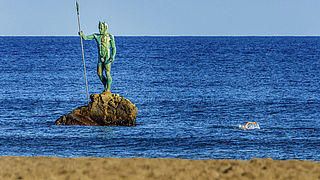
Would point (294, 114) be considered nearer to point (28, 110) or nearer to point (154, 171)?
point (28, 110)

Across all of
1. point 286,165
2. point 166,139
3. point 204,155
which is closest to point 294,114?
point 166,139

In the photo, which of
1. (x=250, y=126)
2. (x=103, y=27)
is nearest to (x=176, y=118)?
(x=250, y=126)

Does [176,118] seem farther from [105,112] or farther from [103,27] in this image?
[103,27]

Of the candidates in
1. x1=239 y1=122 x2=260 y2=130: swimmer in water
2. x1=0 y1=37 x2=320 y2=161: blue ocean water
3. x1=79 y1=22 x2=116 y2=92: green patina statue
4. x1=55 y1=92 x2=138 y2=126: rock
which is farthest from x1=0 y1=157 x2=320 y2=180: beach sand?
x1=239 y1=122 x2=260 y2=130: swimmer in water

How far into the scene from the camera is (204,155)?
96.1 ft

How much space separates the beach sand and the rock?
1667cm

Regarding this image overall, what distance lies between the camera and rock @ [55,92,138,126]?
115ft

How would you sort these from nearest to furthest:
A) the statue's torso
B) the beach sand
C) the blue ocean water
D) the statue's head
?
the beach sand
the blue ocean water
the statue's head
the statue's torso

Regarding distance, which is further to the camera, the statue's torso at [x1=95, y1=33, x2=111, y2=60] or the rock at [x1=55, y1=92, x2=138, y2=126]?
the statue's torso at [x1=95, y1=33, x2=111, y2=60]

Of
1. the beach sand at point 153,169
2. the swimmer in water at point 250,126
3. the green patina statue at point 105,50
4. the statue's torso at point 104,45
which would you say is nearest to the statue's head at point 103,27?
the green patina statue at point 105,50

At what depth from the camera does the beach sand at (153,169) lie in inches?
637

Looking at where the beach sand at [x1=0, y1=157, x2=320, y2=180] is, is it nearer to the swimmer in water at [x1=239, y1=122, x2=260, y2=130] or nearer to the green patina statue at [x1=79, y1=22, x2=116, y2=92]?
the green patina statue at [x1=79, y1=22, x2=116, y2=92]

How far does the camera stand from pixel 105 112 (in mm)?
35312

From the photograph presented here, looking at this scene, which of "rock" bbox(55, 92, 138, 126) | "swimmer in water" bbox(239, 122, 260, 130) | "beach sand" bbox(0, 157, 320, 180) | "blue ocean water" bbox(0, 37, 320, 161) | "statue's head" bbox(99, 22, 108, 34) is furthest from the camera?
"swimmer in water" bbox(239, 122, 260, 130)
